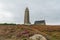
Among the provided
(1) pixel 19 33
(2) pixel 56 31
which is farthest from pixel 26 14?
(1) pixel 19 33

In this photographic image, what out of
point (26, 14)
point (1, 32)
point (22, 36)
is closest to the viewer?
point (22, 36)

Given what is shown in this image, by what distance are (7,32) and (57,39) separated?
723cm

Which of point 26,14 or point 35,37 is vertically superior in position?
point 26,14

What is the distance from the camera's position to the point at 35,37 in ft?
82.0

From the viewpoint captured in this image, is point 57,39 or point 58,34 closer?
point 57,39

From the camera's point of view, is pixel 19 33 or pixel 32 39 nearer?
pixel 32 39

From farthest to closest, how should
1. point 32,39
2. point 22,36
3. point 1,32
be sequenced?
point 1,32 < point 22,36 < point 32,39

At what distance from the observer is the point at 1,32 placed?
29828 millimetres

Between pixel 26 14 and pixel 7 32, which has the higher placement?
pixel 26 14

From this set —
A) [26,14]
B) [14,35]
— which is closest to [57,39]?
[14,35]

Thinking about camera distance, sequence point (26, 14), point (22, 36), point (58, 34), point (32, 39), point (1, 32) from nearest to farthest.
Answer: point (32, 39)
point (22, 36)
point (1, 32)
point (58, 34)
point (26, 14)

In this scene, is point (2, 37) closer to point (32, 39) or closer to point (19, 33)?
point (19, 33)

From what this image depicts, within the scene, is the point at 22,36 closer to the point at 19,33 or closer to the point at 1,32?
the point at 19,33

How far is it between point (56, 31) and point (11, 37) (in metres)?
9.05
